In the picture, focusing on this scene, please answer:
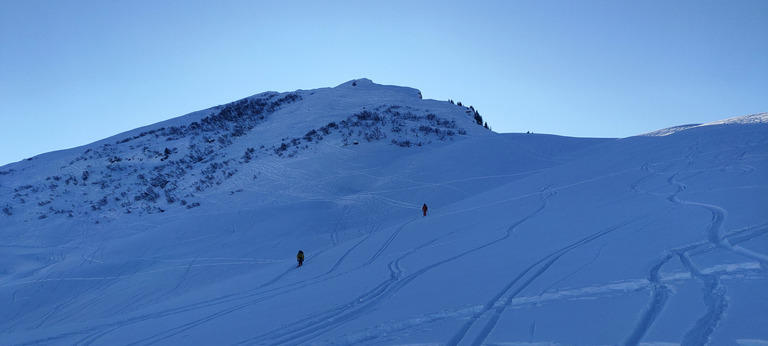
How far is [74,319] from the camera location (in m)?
11.2

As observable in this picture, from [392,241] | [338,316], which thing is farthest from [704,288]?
[392,241]

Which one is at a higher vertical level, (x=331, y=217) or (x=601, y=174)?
(x=601, y=174)

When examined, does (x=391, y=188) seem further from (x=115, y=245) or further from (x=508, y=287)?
(x=508, y=287)

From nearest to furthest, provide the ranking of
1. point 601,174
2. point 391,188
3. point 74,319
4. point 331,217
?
point 74,319
point 601,174
point 331,217
point 391,188

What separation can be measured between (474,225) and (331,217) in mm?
8057

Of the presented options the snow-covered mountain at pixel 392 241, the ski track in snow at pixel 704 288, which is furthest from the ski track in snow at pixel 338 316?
the ski track in snow at pixel 704 288

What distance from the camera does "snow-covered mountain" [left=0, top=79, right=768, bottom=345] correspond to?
16.1ft

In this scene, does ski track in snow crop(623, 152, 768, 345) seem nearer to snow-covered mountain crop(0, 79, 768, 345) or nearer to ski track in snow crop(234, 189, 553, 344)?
snow-covered mountain crop(0, 79, 768, 345)

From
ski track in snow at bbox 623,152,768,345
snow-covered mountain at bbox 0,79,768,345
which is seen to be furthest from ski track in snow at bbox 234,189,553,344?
ski track in snow at bbox 623,152,768,345

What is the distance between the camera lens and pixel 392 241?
12.8 meters

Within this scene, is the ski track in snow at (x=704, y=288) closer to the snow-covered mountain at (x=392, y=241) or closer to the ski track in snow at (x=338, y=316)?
the snow-covered mountain at (x=392, y=241)

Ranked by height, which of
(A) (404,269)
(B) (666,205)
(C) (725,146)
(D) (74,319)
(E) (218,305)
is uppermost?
(C) (725,146)

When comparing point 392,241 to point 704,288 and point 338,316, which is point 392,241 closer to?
point 338,316

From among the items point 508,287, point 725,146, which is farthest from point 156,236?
point 725,146
